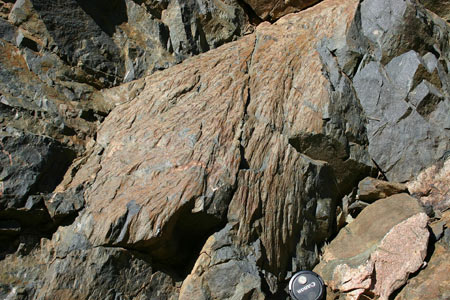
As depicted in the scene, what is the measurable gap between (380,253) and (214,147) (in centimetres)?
267

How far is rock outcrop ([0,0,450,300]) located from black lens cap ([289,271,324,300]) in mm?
177

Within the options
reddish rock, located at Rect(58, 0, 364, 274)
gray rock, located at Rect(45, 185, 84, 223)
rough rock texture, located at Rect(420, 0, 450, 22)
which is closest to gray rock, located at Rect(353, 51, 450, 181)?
reddish rock, located at Rect(58, 0, 364, 274)

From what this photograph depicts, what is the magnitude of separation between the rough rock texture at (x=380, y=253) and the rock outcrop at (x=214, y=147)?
2 centimetres

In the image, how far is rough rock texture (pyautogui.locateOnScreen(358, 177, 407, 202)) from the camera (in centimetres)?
703

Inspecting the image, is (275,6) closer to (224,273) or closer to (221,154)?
(221,154)

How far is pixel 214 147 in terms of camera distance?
20.5ft

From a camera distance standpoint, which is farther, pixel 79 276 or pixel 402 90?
pixel 402 90

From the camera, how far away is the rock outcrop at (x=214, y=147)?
5441mm

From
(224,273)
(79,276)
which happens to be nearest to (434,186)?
(224,273)

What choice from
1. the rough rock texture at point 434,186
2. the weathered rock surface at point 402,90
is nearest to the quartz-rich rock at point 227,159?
the weathered rock surface at point 402,90

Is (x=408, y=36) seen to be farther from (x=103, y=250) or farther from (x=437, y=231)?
(x=103, y=250)

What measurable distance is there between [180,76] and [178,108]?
0.68m

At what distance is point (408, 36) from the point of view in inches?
307

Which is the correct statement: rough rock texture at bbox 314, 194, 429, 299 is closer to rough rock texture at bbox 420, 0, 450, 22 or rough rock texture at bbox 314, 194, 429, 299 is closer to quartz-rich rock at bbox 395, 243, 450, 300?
quartz-rich rock at bbox 395, 243, 450, 300
